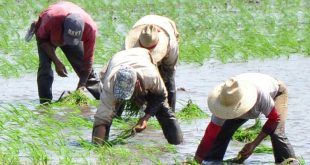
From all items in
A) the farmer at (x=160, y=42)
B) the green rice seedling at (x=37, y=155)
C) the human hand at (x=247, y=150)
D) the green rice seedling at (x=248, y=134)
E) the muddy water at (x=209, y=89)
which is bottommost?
the muddy water at (x=209, y=89)

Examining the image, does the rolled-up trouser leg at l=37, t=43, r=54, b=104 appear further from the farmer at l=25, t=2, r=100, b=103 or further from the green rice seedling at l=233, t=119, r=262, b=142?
the green rice seedling at l=233, t=119, r=262, b=142

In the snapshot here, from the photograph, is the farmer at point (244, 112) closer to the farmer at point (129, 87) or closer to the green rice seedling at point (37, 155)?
the farmer at point (129, 87)

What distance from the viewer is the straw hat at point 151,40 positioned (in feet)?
23.6

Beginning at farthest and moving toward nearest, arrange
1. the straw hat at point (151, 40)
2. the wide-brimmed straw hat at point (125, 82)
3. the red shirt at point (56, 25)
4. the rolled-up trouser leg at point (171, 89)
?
the red shirt at point (56, 25) < the rolled-up trouser leg at point (171, 89) < the straw hat at point (151, 40) < the wide-brimmed straw hat at point (125, 82)

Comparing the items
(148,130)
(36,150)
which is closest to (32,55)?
(148,130)

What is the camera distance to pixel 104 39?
1420 cm

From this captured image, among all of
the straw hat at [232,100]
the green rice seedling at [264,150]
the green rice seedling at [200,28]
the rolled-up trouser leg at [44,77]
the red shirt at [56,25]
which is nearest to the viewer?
the straw hat at [232,100]

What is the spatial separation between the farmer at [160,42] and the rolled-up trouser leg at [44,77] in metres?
1.57

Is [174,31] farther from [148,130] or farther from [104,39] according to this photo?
[104,39]

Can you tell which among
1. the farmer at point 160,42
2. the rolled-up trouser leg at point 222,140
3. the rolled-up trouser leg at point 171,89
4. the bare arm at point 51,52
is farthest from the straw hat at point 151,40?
the bare arm at point 51,52

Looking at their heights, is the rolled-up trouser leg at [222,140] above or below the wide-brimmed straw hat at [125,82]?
below

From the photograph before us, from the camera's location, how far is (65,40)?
8.70m

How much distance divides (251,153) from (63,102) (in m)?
3.15

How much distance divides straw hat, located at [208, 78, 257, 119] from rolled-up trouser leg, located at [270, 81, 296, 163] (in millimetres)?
492
